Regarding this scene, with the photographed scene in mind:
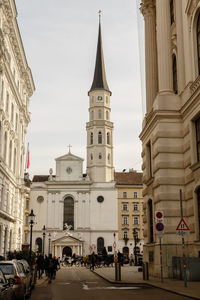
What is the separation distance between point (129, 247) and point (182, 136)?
68.0 m

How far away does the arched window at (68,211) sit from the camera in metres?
89.9

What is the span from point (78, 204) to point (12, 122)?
47.6 m

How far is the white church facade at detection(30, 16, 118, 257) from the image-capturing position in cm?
8781

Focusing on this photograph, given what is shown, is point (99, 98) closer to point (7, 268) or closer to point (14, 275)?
point (7, 268)

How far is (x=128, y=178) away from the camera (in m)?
97.6

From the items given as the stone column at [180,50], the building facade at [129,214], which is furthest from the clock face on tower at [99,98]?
the stone column at [180,50]

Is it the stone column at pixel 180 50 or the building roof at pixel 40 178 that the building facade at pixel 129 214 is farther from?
the stone column at pixel 180 50

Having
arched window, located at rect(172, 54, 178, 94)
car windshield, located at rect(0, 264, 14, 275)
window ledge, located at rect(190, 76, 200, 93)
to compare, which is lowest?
car windshield, located at rect(0, 264, 14, 275)

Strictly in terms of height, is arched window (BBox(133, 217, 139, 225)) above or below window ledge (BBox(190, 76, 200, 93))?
below

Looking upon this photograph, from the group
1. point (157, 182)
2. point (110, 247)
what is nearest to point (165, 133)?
point (157, 182)

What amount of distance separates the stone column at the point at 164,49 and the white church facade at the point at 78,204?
64077 millimetres

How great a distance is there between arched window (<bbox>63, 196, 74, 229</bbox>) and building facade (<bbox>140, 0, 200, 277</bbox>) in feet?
205

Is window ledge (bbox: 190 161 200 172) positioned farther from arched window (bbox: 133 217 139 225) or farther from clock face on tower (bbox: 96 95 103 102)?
clock face on tower (bbox: 96 95 103 102)

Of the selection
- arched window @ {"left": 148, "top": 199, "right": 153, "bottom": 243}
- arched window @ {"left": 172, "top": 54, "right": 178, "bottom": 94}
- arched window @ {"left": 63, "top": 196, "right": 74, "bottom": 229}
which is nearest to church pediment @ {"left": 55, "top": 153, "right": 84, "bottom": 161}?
arched window @ {"left": 63, "top": 196, "right": 74, "bottom": 229}
